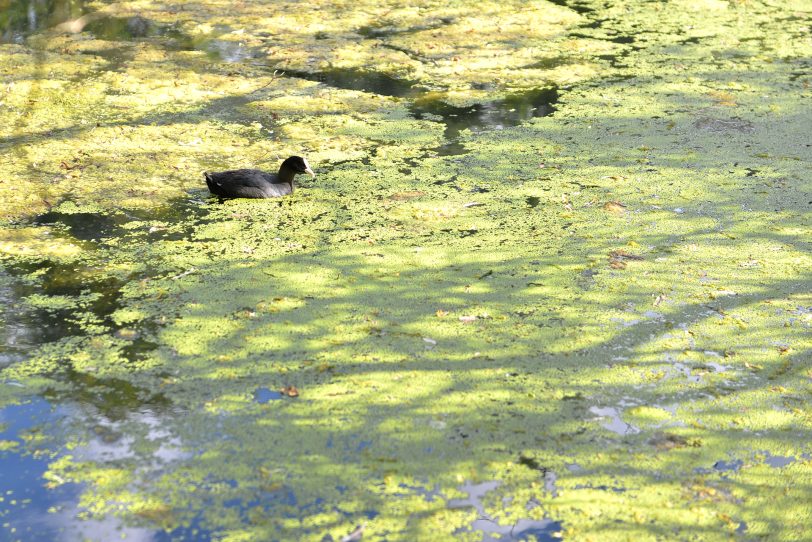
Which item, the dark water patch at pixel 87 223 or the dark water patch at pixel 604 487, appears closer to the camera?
the dark water patch at pixel 604 487

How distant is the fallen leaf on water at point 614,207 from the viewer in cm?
420

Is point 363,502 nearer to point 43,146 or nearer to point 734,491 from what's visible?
point 734,491

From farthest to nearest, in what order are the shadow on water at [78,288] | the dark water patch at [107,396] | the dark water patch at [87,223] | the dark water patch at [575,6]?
the dark water patch at [575,6] < the dark water patch at [87,223] < the shadow on water at [78,288] < the dark water patch at [107,396]

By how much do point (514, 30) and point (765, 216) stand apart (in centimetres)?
350

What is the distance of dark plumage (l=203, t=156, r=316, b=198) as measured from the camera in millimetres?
4250

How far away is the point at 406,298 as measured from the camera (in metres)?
3.41

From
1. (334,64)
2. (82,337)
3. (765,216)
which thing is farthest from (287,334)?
(334,64)

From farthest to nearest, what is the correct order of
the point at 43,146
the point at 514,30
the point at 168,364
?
1. the point at 514,30
2. the point at 43,146
3. the point at 168,364

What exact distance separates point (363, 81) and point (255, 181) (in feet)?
6.32

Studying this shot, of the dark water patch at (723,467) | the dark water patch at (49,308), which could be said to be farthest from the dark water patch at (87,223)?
the dark water patch at (723,467)

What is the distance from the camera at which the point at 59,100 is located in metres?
5.49

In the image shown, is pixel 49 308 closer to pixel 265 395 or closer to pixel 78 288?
pixel 78 288

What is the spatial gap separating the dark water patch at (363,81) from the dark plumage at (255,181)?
1.57 meters

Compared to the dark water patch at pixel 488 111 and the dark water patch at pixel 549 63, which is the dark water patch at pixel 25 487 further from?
the dark water patch at pixel 549 63
